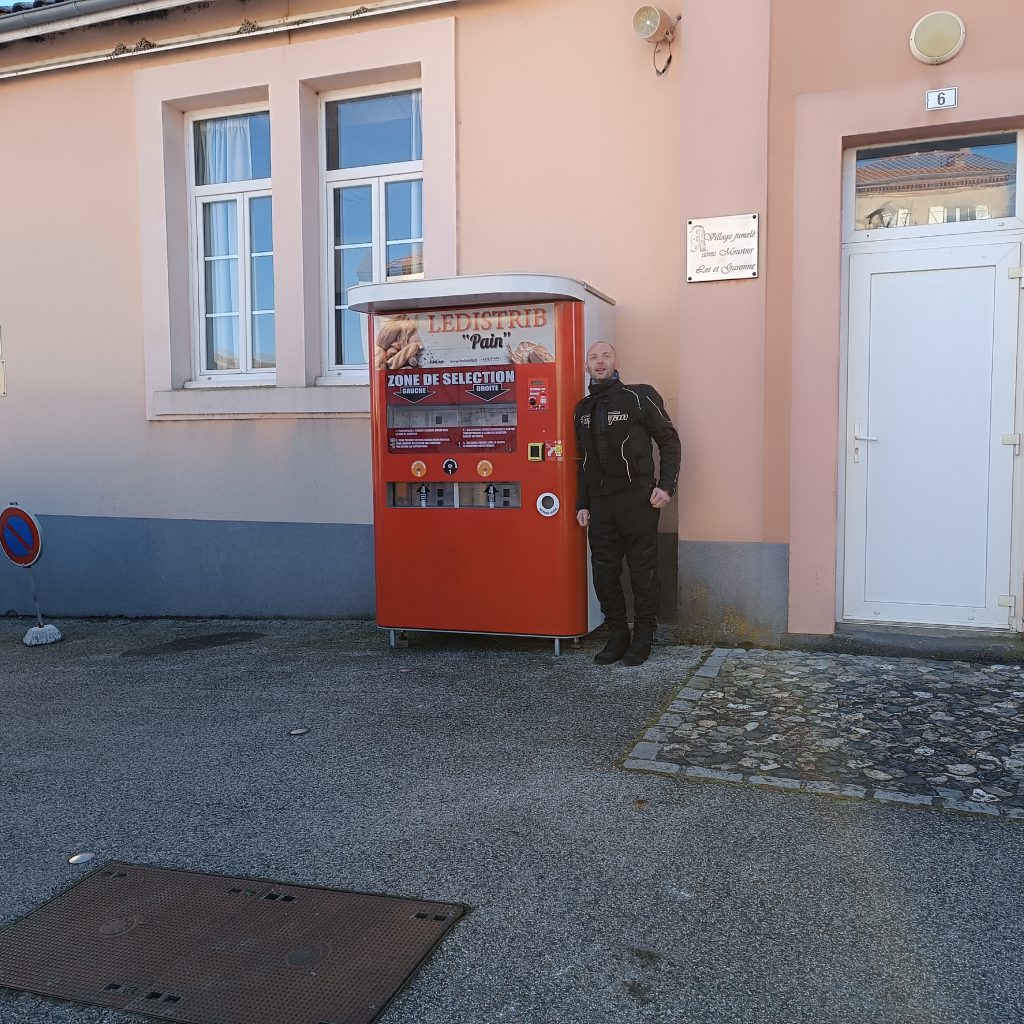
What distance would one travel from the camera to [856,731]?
4316mm

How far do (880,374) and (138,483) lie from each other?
5856 millimetres

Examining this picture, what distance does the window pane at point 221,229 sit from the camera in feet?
26.5

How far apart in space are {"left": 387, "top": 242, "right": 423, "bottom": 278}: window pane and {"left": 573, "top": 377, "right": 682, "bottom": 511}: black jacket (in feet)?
7.83

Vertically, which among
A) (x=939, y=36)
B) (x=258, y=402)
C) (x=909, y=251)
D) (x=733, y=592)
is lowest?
(x=733, y=592)

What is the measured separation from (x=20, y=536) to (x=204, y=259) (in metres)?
2.73

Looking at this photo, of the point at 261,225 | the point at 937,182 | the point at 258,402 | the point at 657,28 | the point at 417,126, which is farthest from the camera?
the point at 261,225

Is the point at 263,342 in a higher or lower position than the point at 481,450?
higher

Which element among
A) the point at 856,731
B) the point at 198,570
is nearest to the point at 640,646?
the point at 856,731

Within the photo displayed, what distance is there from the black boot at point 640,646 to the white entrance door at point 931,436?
127 cm

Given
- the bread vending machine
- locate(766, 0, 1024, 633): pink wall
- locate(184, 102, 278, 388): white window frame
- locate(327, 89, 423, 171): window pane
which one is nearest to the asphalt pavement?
the bread vending machine

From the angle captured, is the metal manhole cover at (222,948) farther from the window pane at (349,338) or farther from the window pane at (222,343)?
the window pane at (222,343)

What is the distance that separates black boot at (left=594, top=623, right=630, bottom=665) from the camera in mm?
5711

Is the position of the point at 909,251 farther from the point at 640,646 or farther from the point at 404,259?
the point at 404,259

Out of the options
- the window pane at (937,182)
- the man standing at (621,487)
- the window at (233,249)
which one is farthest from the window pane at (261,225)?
the window pane at (937,182)
